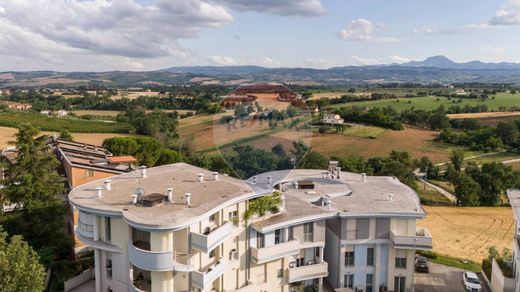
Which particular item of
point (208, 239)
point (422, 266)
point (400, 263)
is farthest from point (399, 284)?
point (208, 239)

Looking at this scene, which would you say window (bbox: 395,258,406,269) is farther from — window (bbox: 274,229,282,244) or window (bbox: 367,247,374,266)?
window (bbox: 274,229,282,244)

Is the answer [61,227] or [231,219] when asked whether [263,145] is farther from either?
[61,227]

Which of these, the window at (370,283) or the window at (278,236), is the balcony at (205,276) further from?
the window at (370,283)

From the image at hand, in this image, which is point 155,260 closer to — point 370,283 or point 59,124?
point 370,283

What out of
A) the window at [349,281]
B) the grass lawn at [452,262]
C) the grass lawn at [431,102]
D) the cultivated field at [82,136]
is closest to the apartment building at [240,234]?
the window at [349,281]

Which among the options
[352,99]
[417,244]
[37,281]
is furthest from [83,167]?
[352,99]

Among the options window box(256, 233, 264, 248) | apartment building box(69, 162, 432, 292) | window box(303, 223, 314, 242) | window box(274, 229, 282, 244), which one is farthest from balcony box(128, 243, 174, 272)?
window box(303, 223, 314, 242)

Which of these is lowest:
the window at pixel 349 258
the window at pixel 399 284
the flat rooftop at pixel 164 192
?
the window at pixel 399 284
